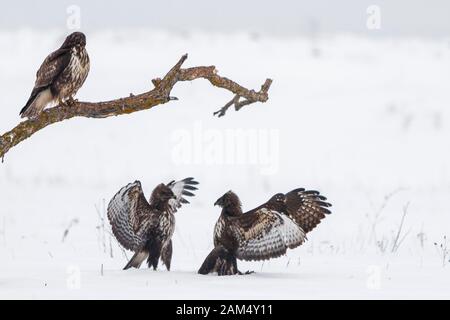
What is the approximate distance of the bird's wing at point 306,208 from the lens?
7719 millimetres

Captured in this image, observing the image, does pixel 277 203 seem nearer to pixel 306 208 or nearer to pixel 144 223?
pixel 306 208

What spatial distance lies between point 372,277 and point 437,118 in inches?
921

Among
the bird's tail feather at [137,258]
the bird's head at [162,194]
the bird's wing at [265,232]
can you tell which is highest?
the bird's head at [162,194]

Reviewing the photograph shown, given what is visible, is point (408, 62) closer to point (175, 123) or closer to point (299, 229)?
point (175, 123)

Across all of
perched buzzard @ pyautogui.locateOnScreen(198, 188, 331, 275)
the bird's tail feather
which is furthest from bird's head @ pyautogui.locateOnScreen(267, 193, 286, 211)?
the bird's tail feather

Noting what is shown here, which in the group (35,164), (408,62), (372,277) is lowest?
(372,277)

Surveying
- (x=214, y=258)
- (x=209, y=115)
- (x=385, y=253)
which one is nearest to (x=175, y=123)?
(x=209, y=115)

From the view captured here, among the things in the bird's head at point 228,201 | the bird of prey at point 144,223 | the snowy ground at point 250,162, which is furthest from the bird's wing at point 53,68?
the bird's head at point 228,201

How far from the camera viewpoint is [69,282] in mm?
6965

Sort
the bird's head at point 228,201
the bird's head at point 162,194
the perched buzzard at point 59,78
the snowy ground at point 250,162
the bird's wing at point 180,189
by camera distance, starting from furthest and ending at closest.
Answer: the bird's wing at point 180,189, the perched buzzard at point 59,78, the bird's head at point 162,194, the bird's head at point 228,201, the snowy ground at point 250,162

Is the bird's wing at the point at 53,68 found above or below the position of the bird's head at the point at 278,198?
above

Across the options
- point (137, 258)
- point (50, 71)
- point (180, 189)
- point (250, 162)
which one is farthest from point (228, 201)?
point (250, 162)

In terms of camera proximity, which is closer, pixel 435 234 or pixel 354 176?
pixel 435 234

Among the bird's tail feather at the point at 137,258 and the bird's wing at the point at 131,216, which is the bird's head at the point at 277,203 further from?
the bird's tail feather at the point at 137,258
